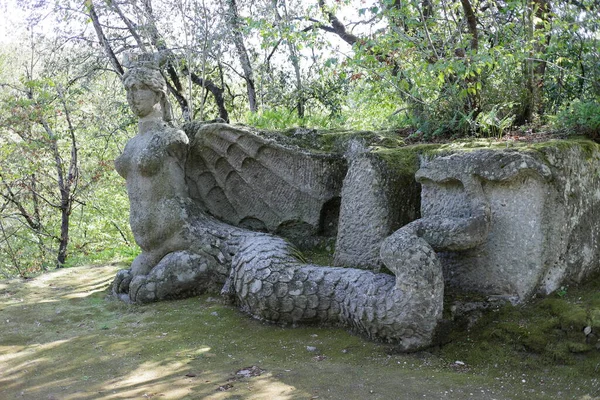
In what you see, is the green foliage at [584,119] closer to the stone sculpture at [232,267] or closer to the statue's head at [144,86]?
the stone sculpture at [232,267]

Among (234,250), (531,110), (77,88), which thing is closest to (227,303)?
(234,250)

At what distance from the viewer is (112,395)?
3.14m

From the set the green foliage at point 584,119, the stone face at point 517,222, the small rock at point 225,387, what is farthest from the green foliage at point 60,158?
the green foliage at point 584,119

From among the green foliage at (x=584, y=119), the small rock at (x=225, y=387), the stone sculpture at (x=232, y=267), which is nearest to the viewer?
the small rock at (x=225, y=387)

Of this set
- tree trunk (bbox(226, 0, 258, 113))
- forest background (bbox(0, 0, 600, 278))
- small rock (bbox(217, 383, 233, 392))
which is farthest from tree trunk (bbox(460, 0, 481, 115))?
tree trunk (bbox(226, 0, 258, 113))

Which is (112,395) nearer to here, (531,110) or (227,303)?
(227,303)

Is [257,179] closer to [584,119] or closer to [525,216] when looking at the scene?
[525,216]

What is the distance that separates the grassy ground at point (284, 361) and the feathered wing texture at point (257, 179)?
1.27 meters

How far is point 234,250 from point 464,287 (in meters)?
2.06

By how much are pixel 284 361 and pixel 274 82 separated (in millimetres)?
8314

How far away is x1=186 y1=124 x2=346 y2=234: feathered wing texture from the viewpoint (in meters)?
5.27

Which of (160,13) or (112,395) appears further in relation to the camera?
(160,13)

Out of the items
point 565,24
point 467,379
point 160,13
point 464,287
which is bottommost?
point 467,379

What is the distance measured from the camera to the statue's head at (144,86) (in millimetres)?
5309
